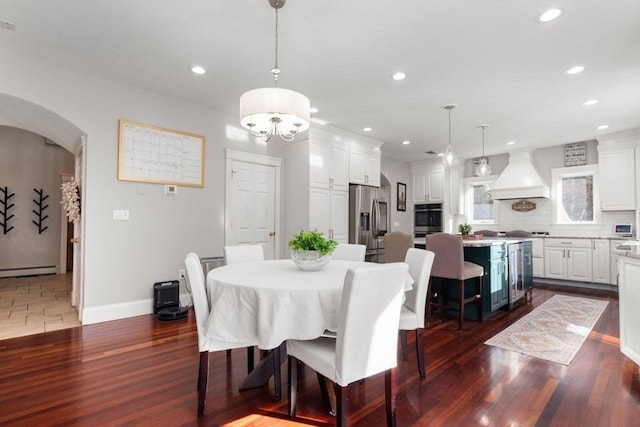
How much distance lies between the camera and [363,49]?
9.25 feet

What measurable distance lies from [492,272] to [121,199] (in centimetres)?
424

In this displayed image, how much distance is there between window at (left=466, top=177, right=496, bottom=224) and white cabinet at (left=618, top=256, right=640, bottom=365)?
4919mm

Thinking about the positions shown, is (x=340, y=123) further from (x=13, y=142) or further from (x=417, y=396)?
(x=13, y=142)

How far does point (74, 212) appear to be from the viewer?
3547 mm

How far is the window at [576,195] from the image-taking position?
19.1 ft

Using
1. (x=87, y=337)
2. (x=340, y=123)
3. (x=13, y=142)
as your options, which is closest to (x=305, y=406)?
(x=87, y=337)

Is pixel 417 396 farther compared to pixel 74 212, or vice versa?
pixel 74 212

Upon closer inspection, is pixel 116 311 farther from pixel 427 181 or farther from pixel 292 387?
pixel 427 181

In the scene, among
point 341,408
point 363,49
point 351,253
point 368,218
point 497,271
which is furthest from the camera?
point 368,218

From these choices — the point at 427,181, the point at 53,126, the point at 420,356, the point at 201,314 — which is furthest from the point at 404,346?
the point at 427,181

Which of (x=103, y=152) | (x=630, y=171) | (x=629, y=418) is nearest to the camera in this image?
(x=629, y=418)

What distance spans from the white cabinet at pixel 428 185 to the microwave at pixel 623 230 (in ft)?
9.64

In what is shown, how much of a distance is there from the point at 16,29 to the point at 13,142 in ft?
16.4

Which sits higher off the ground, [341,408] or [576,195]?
[576,195]
